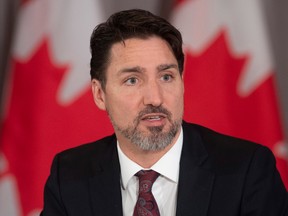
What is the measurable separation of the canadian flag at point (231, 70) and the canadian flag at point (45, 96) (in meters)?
0.34

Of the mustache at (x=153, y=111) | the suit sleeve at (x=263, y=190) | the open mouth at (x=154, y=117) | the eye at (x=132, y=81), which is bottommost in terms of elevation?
the suit sleeve at (x=263, y=190)

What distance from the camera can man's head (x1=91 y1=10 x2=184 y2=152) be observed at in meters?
1.50

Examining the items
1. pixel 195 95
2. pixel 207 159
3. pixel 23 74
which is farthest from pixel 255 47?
pixel 23 74

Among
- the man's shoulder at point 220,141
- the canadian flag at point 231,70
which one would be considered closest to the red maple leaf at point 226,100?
the canadian flag at point 231,70

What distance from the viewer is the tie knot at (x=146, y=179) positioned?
1.57m

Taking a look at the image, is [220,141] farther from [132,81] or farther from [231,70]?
[231,70]

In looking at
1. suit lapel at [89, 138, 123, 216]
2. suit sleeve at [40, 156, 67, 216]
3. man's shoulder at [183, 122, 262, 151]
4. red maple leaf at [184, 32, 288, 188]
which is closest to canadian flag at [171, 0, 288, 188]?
red maple leaf at [184, 32, 288, 188]

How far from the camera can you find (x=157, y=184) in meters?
1.60

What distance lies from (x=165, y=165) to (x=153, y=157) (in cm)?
4

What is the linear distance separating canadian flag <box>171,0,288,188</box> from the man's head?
0.36m

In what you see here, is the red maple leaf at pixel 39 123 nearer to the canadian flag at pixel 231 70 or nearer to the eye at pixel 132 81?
the canadian flag at pixel 231 70

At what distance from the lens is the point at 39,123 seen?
205cm

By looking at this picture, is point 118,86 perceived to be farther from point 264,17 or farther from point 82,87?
point 264,17

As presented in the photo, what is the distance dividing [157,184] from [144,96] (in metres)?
0.27
